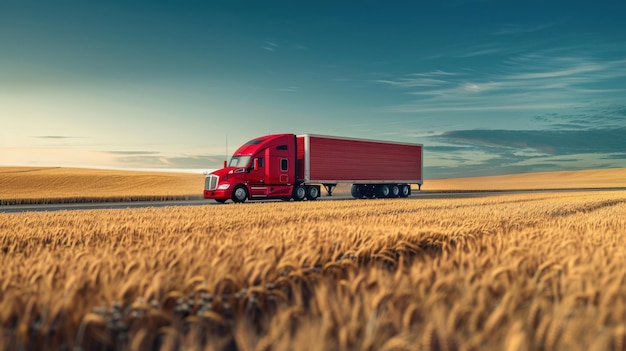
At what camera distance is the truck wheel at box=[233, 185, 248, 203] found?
108 ft

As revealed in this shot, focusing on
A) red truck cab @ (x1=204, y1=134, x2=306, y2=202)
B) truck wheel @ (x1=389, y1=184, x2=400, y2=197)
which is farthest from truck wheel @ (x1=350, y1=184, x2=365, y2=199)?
red truck cab @ (x1=204, y1=134, x2=306, y2=202)

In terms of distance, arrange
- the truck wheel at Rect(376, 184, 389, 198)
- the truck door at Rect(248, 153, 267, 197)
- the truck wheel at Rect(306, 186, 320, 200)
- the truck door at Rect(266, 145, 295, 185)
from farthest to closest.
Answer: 1. the truck wheel at Rect(376, 184, 389, 198)
2. the truck wheel at Rect(306, 186, 320, 200)
3. the truck door at Rect(266, 145, 295, 185)
4. the truck door at Rect(248, 153, 267, 197)

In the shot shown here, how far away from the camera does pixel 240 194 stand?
109 ft

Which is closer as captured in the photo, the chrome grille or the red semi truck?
the chrome grille

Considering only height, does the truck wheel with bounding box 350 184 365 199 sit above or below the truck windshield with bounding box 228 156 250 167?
below

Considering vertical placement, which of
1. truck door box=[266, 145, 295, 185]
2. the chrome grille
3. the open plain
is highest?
truck door box=[266, 145, 295, 185]

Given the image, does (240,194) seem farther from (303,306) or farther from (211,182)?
(303,306)

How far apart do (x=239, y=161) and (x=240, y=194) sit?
7.58 ft

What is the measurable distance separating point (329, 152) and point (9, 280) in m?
33.1

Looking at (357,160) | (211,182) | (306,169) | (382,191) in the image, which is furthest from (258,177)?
(382,191)

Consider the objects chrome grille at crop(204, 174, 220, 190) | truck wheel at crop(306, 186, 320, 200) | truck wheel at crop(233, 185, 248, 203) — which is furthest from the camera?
truck wheel at crop(306, 186, 320, 200)

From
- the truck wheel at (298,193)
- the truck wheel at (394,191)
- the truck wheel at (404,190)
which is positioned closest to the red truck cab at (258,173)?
the truck wheel at (298,193)

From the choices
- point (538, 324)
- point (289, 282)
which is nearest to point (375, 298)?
point (538, 324)

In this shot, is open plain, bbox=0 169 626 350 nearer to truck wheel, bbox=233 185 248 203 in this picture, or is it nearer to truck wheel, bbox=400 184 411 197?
truck wheel, bbox=233 185 248 203
